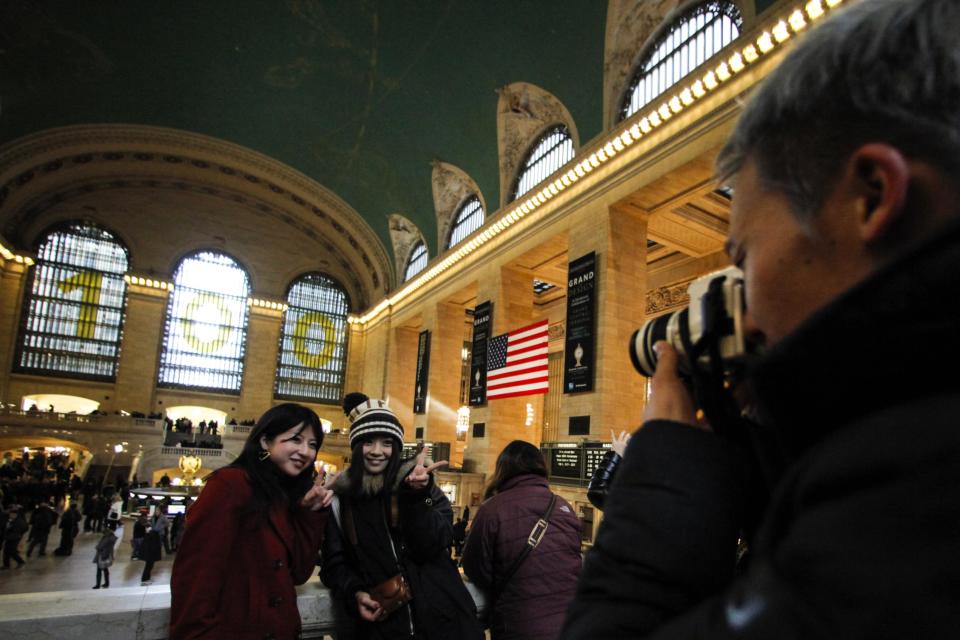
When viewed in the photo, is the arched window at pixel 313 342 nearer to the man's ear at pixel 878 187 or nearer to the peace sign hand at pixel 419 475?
the peace sign hand at pixel 419 475

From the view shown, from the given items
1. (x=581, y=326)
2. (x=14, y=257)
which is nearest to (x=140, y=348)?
(x=14, y=257)

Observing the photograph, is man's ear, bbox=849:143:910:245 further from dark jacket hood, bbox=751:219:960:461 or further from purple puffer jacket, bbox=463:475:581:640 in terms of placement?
purple puffer jacket, bbox=463:475:581:640

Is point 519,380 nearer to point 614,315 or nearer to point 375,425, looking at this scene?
point 614,315

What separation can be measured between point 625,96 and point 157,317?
2321cm

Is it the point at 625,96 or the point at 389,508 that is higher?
the point at 625,96

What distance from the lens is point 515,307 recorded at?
15.8 metres

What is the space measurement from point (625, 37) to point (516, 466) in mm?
11529

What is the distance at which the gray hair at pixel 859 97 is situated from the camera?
0.47 m

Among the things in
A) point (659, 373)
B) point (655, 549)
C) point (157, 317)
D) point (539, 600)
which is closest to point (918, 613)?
point (655, 549)

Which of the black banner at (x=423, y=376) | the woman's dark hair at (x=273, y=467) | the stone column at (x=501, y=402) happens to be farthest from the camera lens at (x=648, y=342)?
the black banner at (x=423, y=376)

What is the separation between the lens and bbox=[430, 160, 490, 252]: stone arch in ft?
60.5

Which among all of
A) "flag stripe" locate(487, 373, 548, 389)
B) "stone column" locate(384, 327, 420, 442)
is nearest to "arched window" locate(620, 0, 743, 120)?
"flag stripe" locate(487, 373, 548, 389)

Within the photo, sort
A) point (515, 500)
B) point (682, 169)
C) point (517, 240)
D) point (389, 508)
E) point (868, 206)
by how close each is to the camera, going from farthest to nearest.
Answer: point (517, 240) → point (682, 169) → point (515, 500) → point (389, 508) → point (868, 206)

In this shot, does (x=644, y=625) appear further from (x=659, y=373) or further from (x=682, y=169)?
(x=682, y=169)
